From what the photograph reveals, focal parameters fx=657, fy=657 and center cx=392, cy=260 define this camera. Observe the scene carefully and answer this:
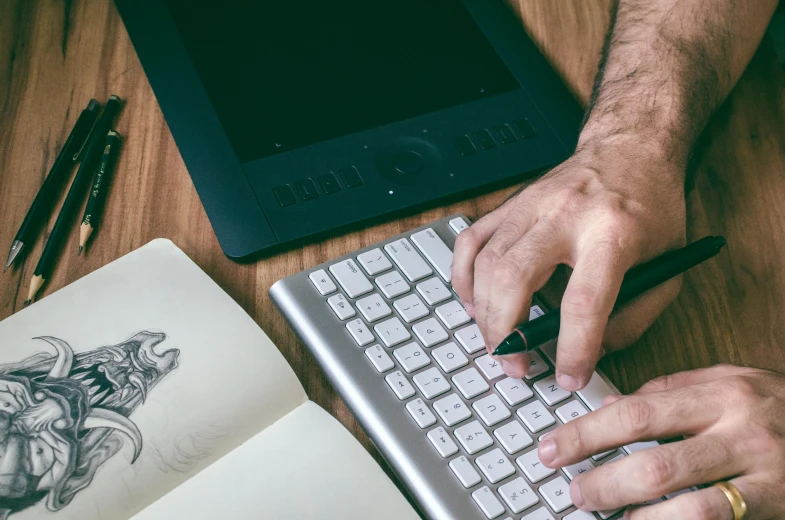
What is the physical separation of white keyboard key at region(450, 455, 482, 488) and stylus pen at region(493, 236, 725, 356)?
86mm

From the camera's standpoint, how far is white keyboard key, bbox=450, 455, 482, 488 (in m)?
0.41

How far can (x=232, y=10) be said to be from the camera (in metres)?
0.65

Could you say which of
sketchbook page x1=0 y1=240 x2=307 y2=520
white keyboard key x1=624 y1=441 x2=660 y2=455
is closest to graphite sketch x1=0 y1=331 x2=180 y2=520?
sketchbook page x1=0 y1=240 x2=307 y2=520

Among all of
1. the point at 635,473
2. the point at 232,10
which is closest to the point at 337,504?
the point at 635,473

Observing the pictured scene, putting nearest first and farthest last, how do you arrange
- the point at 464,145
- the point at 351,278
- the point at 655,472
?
the point at 655,472 < the point at 351,278 < the point at 464,145

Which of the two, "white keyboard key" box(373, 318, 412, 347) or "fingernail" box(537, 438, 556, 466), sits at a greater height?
"white keyboard key" box(373, 318, 412, 347)

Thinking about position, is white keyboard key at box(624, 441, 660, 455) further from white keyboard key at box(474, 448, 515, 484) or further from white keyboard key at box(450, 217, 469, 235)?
white keyboard key at box(450, 217, 469, 235)

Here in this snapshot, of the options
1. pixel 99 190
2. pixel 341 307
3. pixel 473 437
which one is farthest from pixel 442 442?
pixel 99 190

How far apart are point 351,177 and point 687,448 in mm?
331

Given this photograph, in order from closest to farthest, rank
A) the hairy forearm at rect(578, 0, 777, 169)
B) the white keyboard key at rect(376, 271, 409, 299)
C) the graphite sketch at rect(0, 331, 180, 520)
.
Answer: the graphite sketch at rect(0, 331, 180, 520), the white keyboard key at rect(376, 271, 409, 299), the hairy forearm at rect(578, 0, 777, 169)

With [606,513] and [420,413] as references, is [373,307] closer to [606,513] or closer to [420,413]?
[420,413]

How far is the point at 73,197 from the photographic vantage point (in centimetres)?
54

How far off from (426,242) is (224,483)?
0.77ft

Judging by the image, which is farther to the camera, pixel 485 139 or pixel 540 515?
pixel 485 139
